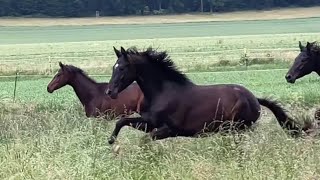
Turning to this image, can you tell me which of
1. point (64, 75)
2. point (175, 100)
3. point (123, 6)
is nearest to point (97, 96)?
point (64, 75)

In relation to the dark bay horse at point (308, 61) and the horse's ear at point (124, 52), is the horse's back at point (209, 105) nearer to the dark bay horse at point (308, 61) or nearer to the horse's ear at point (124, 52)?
the horse's ear at point (124, 52)

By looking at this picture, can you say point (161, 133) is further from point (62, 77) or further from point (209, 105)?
point (62, 77)

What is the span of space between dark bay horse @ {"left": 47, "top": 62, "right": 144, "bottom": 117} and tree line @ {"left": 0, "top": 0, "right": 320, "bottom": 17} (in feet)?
242

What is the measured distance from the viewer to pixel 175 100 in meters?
10.8

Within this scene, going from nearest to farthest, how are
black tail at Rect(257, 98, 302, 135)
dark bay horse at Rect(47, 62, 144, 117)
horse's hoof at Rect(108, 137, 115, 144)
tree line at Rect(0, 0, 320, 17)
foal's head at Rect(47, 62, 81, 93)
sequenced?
horse's hoof at Rect(108, 137, 115, 144)
black tail at Rect(257, 98, 302, 135)
dark bay horse at Rect(47, 62, 144, 117)
foal's head at Rect(47, 62, 81, 93)
tree line at Rect(0, 0, 320, 17)

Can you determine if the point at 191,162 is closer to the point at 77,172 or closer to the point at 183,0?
the point at 77,172

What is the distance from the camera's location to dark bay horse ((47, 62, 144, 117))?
562 inches

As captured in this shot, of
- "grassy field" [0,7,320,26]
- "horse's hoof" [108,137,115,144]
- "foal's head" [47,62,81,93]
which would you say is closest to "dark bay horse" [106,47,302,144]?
"horse's hoof" [108,137,115,144]

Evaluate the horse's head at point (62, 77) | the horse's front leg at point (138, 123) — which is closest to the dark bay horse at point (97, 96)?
the horse's head at point (62, 77)

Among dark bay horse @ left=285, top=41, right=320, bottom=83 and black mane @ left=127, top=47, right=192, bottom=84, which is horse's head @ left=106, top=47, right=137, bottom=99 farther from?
dark bay horse @ left=285, top=41, right=320, bottom=83

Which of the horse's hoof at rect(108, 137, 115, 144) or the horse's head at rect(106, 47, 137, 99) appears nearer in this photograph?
the horse's hoof at rect(108, 137, 115, 144)

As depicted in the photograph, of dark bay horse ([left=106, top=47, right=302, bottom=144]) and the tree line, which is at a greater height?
dark bay horse ([left=106, top=47, right=302, bottom=144])

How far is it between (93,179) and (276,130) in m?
3.58

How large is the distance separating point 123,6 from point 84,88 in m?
74.7
